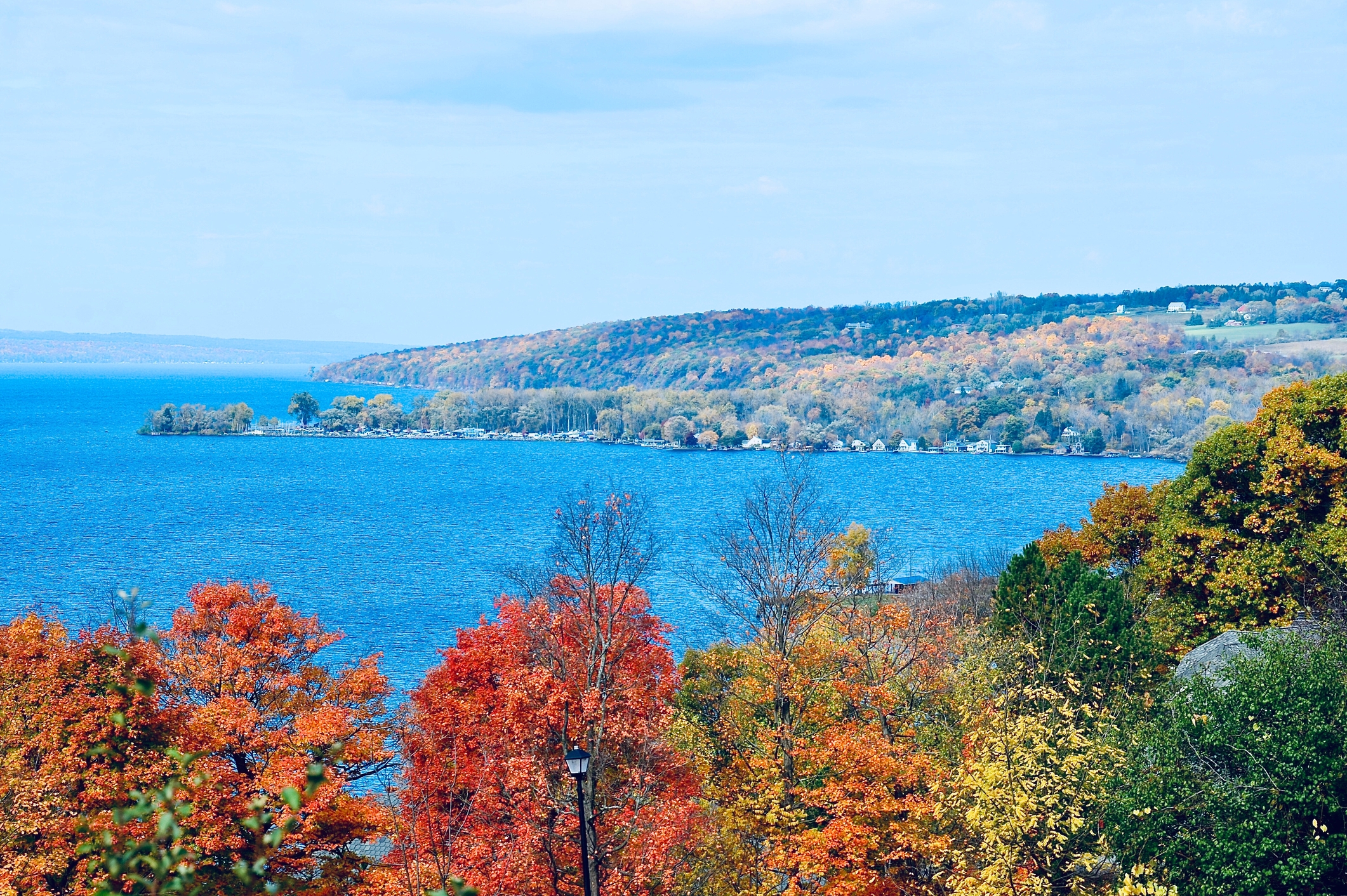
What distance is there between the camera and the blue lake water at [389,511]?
228 ft

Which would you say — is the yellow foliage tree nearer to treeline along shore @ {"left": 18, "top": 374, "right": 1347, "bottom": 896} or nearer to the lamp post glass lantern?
treeline along shore @ {"left": 18, "top": 374, "right": 1347, "bottom": 896}

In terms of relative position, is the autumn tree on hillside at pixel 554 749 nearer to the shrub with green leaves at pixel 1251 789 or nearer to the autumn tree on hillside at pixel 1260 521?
the shrub with green leaves at pixel 1251 789

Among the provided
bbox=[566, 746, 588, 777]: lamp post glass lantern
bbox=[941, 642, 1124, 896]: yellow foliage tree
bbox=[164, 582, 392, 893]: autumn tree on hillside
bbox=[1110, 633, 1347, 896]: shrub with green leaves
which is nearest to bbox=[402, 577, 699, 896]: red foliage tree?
bbox=[164, 582, 392, 893]: autumn tree on hillside

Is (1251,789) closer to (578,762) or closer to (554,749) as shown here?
(578,762)

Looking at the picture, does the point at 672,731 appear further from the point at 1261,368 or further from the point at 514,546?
the point at 1261,368

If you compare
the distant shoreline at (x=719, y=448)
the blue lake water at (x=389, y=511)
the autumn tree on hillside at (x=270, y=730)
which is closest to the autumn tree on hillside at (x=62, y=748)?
the autumn tree on hillside at (x=270, y=730)

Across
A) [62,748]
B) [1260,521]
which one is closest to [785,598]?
[62,748]

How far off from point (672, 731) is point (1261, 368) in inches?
7548

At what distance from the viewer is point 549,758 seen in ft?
67.9

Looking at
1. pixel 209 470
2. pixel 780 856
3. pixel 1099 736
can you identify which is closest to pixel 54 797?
pixel 780 856

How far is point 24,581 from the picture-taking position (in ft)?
240

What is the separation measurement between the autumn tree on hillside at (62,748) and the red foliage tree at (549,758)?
5.05m

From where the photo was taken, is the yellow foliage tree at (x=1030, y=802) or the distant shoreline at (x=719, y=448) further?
the distant shoreline at (x=719, y=448)

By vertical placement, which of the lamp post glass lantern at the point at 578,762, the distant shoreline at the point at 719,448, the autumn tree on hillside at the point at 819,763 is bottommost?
the distant shoreline at the point at 719,448
